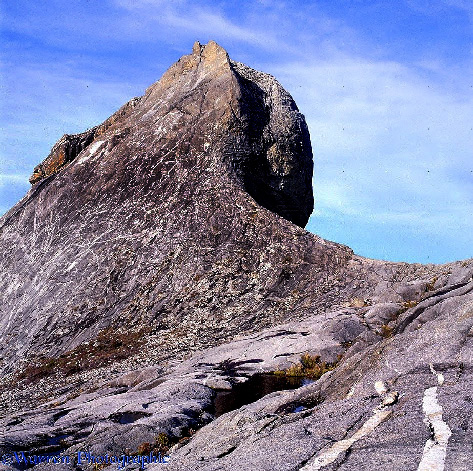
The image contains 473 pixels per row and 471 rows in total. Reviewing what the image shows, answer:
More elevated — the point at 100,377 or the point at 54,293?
the point at 54,293

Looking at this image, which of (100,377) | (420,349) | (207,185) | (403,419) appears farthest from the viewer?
(207,185)

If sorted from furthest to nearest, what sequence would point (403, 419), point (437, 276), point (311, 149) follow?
point (311, 149) → point (437, 276) → point (403, 419)

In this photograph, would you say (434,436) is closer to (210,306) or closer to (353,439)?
(353,439)

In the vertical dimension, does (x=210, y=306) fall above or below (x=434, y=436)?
above

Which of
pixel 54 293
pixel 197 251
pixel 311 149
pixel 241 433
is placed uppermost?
pixel 311 149

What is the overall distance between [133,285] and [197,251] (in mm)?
4778

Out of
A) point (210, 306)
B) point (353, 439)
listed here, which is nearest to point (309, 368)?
point (210, 306)

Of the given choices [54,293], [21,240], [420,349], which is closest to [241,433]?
[420,349]

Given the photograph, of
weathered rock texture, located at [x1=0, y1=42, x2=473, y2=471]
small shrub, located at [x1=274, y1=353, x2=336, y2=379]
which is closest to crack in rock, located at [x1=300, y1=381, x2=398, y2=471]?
weathered rock texture, located at [x1=0, y1=42, x2=473, y2=471]

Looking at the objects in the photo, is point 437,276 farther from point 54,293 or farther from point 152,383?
point 54,293

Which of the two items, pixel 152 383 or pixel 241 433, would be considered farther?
pixel 152 383

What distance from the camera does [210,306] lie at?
1545 inches

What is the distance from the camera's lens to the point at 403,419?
557 inches

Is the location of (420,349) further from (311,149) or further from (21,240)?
(311,149)
